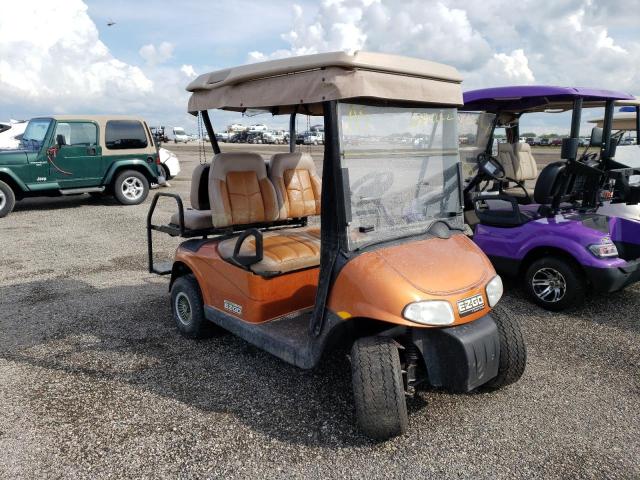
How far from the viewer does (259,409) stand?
304 centimetres

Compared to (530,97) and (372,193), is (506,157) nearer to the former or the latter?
(530,97)

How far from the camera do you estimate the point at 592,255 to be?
4.47m

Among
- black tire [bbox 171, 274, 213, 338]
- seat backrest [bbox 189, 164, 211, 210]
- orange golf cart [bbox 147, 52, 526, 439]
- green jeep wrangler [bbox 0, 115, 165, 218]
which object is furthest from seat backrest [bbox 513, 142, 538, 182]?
green jeep wrangler [bbox 0, 115, 165, 218]

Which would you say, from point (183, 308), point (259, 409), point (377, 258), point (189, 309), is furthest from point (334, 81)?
point (183, 308)

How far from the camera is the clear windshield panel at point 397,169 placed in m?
2.79

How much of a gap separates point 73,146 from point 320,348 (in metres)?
9.12

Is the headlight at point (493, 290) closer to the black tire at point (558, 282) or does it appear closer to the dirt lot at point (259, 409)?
the dirt lot at point (259, 409)

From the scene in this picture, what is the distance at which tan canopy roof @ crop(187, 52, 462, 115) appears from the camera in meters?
2.51

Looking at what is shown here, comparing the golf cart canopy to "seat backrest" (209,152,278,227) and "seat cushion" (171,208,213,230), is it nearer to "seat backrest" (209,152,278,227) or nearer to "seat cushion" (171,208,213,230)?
"seat backrest" (209,152,278,227)

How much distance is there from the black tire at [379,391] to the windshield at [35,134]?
9.54 metres

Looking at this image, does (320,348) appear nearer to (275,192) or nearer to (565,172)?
(275,192)

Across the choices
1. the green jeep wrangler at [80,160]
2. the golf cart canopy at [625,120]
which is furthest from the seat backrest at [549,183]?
the green jeep wrangler at [80,160]

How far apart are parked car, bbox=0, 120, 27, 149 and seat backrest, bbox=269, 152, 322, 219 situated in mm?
8402

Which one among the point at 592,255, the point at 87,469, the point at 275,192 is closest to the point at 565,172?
→ the point at 592,255
